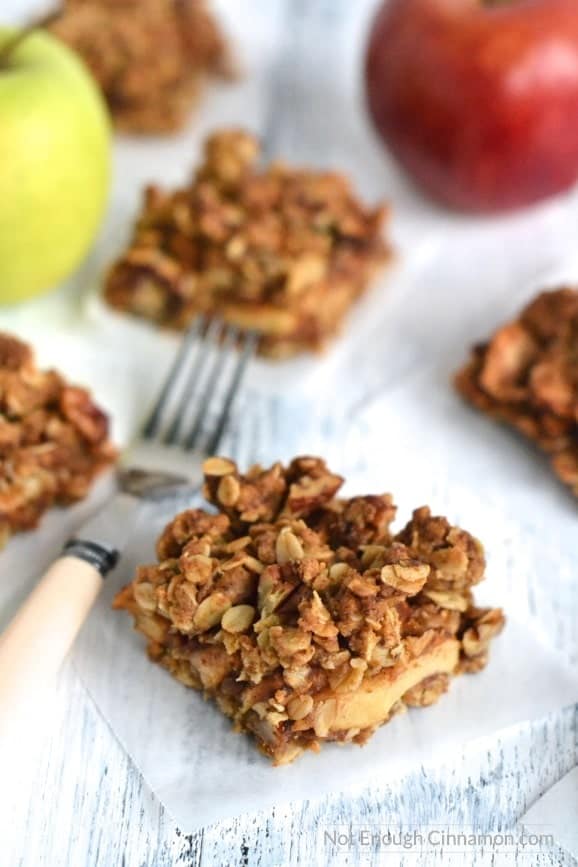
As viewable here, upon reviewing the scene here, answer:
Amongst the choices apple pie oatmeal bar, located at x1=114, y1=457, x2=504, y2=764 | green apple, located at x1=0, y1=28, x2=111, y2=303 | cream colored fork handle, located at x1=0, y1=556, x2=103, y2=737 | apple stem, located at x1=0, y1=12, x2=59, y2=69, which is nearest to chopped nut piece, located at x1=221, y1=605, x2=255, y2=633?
apple pie oatmeal bar, located at x1=114, y1=457, x2=504, y2=764

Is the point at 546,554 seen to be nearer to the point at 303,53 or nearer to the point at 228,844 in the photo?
the point at 228,844

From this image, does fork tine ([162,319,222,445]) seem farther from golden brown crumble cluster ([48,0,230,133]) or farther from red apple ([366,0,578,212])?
golden brown crumble cluster ([48,0,230,133])

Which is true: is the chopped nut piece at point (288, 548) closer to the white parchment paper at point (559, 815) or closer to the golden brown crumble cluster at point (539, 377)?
the white parchment paper at point (559, 815)

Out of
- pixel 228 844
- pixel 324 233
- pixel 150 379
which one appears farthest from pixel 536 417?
pixel 228 844

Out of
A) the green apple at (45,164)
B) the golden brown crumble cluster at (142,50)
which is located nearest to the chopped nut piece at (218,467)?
the green apple at (45,164)

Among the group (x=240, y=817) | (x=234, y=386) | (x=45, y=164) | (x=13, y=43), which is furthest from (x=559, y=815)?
(x=13, y=43)

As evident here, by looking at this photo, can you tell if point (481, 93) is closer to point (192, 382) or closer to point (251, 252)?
point (251, 252)
